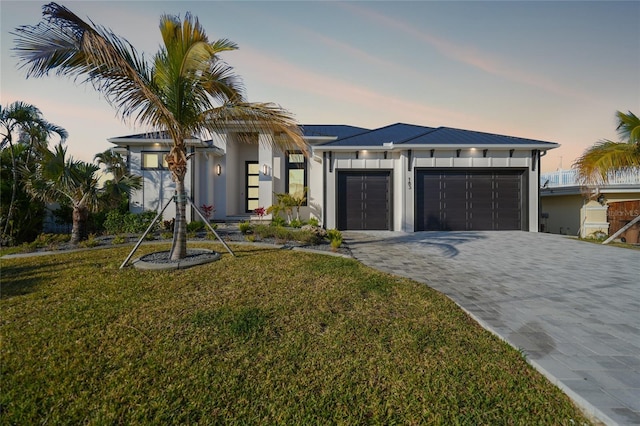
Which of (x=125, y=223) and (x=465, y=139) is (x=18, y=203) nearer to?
(x=125, y=223)

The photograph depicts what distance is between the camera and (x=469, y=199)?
1194 cm

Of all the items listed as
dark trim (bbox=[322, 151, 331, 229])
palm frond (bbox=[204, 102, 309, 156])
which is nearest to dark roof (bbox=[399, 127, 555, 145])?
dark trim (bbox=[322, 151, 331, 229])

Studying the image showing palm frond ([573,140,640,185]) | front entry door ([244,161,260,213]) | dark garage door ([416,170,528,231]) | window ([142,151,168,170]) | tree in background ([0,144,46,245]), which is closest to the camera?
palm frond ([573,140,640,185])

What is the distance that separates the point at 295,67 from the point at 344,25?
2.64 metres

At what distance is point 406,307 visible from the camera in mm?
3707

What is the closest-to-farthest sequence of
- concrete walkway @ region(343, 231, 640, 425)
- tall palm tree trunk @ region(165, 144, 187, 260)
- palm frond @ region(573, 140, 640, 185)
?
concrete walkway @ region(343, 231, 640, 425), tall palm tree trunk @ region(165, 144, 187, 260), palm frond @ region(573, 140, 640, 185)

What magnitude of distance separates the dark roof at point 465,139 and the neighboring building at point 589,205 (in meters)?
3.10

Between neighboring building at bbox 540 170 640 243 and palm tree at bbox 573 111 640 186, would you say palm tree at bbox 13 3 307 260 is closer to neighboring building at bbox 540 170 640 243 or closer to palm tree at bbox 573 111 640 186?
palm tree at bbox 573 111 640 186

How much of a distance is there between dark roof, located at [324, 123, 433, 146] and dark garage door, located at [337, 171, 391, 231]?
141 cm

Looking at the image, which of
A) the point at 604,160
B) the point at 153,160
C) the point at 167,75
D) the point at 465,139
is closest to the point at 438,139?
the point at 465,139

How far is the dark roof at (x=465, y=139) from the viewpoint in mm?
11571

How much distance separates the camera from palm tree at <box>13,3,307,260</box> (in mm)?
4254

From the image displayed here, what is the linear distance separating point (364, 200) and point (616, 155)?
27.9ft

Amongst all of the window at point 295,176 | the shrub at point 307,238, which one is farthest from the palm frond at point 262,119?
the window at point 295,176
